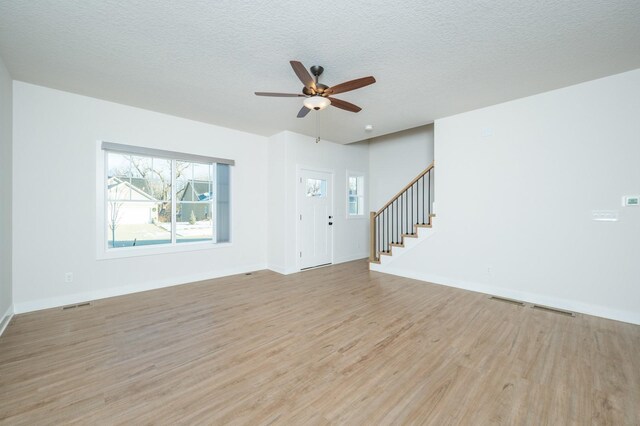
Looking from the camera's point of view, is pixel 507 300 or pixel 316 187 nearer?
pixel 507 300

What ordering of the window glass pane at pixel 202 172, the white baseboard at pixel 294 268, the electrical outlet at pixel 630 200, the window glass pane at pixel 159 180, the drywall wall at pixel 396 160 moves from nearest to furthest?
the electrical outlet at pixel 630 200
the window glass pane at pixel 159 180
the window glass pane at pixel 202 172
the white baseboard at pixel 294 268
the drywall wall at pixel 396 160

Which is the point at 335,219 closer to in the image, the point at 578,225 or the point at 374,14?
the point at 578,225

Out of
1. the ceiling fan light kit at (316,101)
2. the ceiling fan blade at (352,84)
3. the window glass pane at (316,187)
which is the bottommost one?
the window glass pane at (316,187)

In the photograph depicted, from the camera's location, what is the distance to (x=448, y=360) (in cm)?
229

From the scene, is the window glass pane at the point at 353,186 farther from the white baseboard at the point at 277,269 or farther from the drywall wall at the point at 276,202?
the white baseboard at the point at 277,269

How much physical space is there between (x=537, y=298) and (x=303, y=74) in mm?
4143

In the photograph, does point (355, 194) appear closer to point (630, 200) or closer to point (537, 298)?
point (537, 298)

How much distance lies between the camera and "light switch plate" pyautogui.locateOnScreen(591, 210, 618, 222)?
3176mm

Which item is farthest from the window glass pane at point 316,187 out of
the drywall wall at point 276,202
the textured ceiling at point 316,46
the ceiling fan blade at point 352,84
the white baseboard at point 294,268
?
the ceiling fan blade at point 352,84

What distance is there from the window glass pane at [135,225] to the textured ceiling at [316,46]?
158 cm

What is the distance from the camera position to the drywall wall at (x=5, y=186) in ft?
9.47

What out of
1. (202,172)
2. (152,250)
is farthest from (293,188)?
(152,250)

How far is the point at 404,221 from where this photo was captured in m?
6.21

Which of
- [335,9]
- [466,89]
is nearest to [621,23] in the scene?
[466,89]
